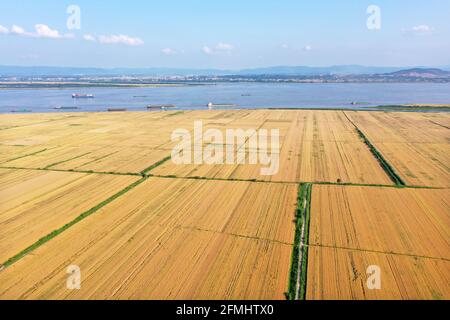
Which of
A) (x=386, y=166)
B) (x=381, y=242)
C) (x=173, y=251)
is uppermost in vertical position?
(x=386, y=166)

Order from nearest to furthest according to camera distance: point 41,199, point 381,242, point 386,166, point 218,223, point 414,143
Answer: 1. point 381,242
2. point 218,223
3. point 41,199
4. point 386,166
5. point 414,143

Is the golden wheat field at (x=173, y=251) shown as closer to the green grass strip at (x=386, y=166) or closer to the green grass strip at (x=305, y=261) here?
the green grass strip at (x=305, y=261)

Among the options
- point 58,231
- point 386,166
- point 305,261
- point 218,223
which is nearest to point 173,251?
point 218,223

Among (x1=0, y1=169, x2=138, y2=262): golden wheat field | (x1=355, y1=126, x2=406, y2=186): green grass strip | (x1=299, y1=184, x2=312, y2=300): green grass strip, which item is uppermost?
(x1=355, y1=126, x2=406, y2=186): green grass strip

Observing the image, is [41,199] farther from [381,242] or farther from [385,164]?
[385,164]

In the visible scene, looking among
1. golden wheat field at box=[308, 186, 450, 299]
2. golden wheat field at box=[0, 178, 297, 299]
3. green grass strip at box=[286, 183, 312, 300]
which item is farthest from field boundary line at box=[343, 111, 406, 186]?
golden wheat field at box=[0, 178, 297, 299]

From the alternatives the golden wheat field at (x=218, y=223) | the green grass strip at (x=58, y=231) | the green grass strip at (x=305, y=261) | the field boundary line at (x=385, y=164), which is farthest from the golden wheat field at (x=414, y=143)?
the green grass strip at (x=58, y=231)

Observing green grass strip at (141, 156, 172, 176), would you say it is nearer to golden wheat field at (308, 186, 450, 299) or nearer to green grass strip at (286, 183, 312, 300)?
green grass strip at (286, 183, 312, 300)
